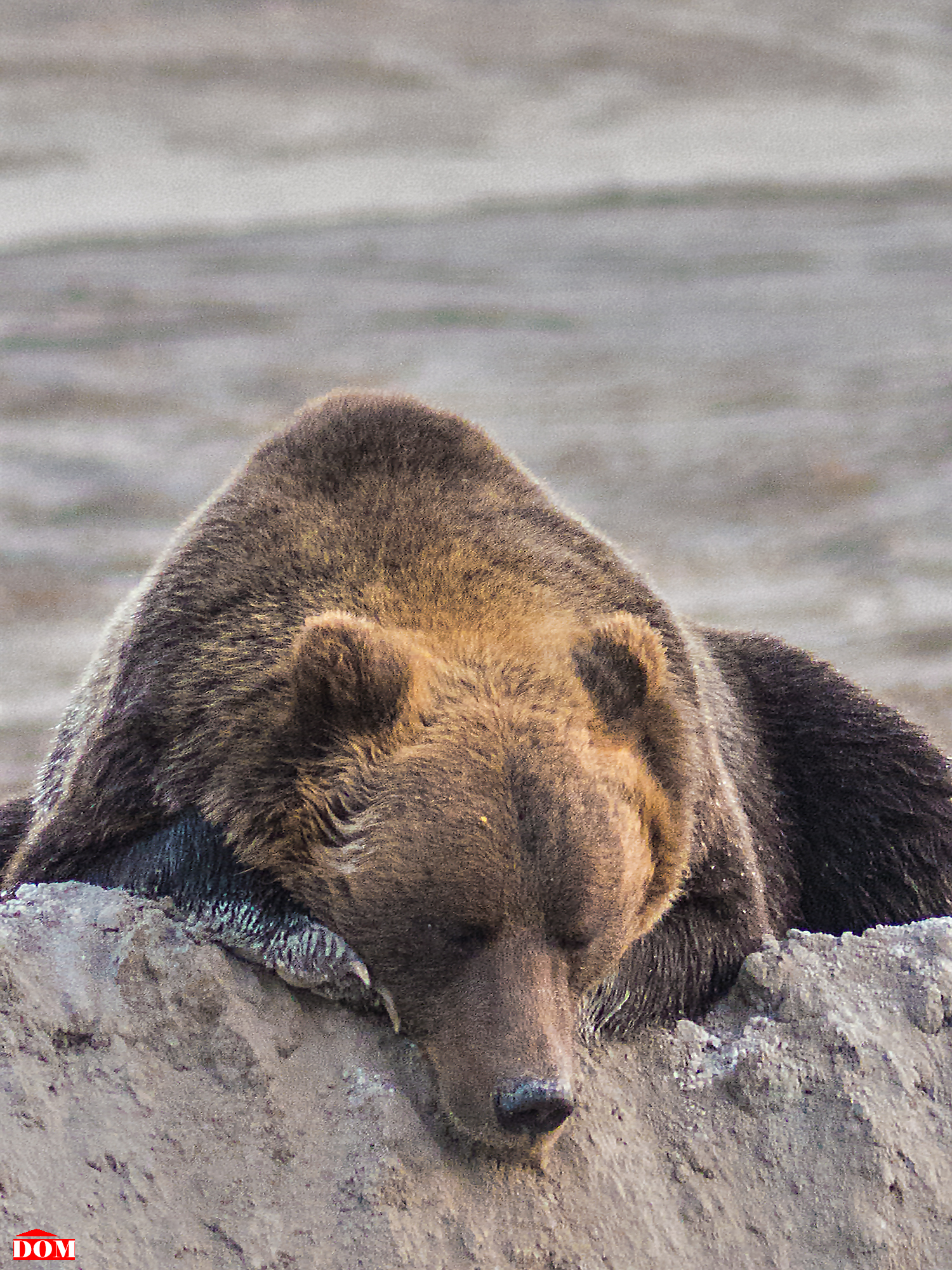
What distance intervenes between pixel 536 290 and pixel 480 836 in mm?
15547

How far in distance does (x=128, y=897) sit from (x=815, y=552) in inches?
412

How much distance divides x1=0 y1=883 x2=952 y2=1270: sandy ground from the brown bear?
0.47 feet

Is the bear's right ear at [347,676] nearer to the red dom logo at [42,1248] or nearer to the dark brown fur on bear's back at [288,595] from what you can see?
Answer: the dark brown fur on bear's back at [288,595]

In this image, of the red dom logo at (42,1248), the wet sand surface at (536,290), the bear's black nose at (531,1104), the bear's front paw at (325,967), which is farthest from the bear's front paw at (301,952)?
the wet sand surface at (536,290)

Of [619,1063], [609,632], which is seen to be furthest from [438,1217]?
[609,632]

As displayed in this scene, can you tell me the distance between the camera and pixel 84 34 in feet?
72.1

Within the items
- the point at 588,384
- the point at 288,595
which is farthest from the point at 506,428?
the point at 288,595

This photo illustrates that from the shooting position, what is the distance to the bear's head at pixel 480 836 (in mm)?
3328

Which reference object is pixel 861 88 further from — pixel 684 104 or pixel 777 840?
pixel 777 840

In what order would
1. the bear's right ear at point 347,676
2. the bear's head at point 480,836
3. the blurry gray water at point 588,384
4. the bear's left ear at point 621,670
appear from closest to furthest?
the bear's head at point 480,836
the bear's right ear at point 347,676
the bear's left ear at point 621,670
the blurry gray water at point 588,384

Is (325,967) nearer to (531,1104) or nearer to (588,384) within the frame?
(531,1104)

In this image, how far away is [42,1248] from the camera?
3.05 metres

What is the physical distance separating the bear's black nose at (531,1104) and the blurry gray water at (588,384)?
259 inches

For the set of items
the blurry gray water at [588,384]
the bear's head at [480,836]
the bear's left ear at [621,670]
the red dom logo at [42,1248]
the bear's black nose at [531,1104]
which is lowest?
the blurry gray water at [588,384]
